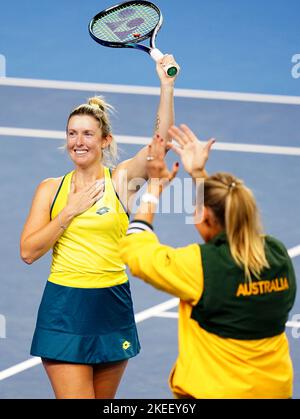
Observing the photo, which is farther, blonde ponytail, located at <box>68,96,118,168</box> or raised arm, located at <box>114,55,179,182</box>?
blonde ponytail, located at <box>68,96,118,168</box>

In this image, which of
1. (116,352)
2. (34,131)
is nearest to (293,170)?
(34,131)

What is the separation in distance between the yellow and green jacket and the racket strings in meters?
2.48

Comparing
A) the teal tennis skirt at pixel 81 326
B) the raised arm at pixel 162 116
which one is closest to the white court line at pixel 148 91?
the raised arm at pixel 162 116

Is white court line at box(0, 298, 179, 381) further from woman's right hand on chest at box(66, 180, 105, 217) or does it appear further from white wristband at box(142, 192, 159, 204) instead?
white wristband at box(142, 192, 159, 204)

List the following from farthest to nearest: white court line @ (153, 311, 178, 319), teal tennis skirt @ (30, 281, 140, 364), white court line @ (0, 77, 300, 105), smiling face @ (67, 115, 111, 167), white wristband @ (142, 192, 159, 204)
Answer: white court line @ (0, 77, 300, 105) → white court line @ (153, 311, 178, 319) → smiling face @ (67, 115, 111, 167) → teal tennis skirt @ (30, 281, 140, 364) → white wristband @ (142, 192, 159, 204)

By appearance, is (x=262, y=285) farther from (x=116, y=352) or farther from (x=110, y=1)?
(x=110, y=1)

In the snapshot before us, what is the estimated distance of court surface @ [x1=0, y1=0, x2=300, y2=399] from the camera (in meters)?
8.67

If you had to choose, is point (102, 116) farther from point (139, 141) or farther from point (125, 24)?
point (139, 141)

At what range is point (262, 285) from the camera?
4984 mm

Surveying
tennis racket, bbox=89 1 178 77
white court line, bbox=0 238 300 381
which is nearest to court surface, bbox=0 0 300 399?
white court line, bbox=0 238 300 381

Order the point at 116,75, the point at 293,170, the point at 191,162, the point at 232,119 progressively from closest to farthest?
1. the point at 191,162
2. the point at 293,170
3. the point at 232,119
4. the point at 116,75

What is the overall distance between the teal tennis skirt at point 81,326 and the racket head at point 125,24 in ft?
5.77

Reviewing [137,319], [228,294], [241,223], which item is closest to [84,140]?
[241,223]
